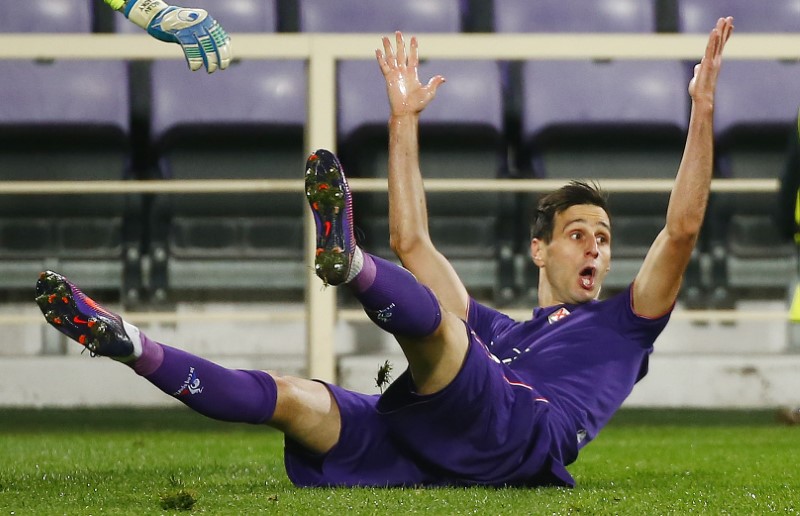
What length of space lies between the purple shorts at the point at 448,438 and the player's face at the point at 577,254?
37 cm

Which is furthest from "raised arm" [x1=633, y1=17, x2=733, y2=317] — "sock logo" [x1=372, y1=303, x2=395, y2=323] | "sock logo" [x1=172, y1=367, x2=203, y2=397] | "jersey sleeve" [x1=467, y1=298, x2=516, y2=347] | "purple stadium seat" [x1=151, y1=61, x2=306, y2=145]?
"purple stadium seat" [x1=151, y1=61, x2=306, y2=145]

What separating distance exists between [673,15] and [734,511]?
5.60 meters

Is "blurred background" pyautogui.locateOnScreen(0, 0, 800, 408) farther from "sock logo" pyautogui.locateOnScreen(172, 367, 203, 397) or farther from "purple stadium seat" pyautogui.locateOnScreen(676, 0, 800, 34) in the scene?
"sock logo" pyautogui.locateOnScreen(172, 367, 203, 397)

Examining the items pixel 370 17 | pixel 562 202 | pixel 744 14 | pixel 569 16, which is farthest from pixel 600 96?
pixel 562 202

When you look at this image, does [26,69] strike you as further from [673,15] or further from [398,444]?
[398,444]

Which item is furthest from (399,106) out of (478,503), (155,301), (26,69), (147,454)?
(26,69)

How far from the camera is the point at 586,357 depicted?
109 inches

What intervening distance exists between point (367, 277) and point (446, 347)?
0.24 metres

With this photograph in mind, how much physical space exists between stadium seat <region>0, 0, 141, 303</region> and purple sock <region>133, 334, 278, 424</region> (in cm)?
465

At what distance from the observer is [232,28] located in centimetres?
727

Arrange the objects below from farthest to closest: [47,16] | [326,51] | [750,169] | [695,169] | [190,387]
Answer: [47,16]
[750,169]
[326,51]
[695,169]
[190,387]

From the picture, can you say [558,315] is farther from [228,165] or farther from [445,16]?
[445,16]

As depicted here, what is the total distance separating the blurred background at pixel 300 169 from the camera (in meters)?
6.92

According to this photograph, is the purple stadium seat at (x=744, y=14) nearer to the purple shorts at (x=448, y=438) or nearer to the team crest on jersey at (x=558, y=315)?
the team crest on jersey at (x=558, y=315)
